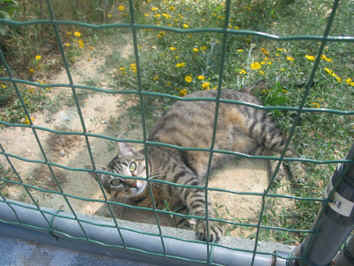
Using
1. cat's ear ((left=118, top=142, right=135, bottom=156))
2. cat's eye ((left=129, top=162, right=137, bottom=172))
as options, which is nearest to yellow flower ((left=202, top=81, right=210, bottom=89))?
cat's ear ((left=118, top=142, right=135, bottom=156))

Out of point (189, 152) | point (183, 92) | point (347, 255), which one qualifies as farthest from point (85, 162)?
point (347, 255)

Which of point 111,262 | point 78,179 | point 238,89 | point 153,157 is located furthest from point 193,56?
point 111,262

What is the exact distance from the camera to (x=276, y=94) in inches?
116

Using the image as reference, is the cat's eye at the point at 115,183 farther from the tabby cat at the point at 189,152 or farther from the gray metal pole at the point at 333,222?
the gray metal pole at the point at 333,222

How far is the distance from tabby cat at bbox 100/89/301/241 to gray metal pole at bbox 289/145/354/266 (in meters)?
0.99

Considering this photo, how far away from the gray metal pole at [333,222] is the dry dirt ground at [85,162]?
862mm

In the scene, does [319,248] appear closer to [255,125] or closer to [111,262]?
[111,262]

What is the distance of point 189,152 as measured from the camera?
286cm

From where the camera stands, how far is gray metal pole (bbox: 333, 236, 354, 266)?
50.6 inches

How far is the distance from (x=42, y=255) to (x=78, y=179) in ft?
3.14

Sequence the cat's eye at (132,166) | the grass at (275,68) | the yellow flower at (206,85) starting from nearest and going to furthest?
the grass at (275,68) < the cat's eye at (132,166) < the yellow flower at (206,85)

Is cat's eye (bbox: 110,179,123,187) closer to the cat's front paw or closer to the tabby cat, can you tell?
the tabby cat

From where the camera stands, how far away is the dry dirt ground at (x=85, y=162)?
2.49 meters

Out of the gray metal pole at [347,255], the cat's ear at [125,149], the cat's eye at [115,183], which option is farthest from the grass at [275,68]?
the cat's eye at [115,183]
